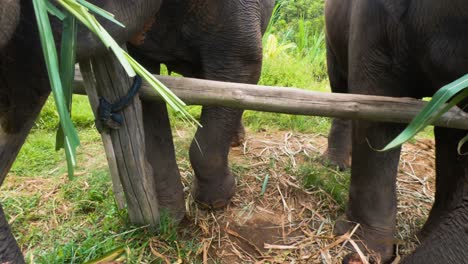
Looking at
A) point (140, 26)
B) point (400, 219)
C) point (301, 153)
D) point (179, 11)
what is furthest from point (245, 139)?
point (140, 26)

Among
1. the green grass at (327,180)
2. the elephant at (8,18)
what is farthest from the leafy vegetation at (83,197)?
the elephant at (8,18)

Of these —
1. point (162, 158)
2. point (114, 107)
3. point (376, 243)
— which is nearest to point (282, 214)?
point (376, 243)

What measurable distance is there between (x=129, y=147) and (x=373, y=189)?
1171 mm

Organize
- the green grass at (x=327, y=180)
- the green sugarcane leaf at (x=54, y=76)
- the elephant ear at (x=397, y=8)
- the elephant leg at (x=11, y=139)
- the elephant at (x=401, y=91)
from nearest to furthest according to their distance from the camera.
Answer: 1. the green sugarcane leaf at (x=54, y=76)
2. the elephant leg at (x=11, y=139)
3. the elephant at (x=401, y=91)
4. the elephant ear at (x=397, y=8)
5. the green grass at (x=327, y=180)

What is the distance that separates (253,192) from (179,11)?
1256 mm

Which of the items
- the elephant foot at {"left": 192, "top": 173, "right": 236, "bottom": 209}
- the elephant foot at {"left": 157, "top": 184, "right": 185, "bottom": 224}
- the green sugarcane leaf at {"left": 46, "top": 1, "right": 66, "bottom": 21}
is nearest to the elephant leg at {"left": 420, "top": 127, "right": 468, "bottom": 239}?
the elephant foot at {"left": 192, "top": 173, "right": 236, "bottom": 209}

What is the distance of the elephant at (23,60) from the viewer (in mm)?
1389

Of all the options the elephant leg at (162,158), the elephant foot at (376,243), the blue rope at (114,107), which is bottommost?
the elephant foot at (376,243)

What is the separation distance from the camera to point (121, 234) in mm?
2281

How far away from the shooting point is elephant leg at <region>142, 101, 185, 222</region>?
8.46 feet

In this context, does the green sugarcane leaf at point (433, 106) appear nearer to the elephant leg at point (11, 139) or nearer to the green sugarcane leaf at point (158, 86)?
the green sugarcane leaf at point (158, 86)

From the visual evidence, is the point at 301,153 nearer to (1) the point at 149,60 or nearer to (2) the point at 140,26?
(1) the point at 149,60

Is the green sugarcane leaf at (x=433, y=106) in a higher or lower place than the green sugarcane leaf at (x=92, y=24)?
lower

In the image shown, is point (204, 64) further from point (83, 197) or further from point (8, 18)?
point (8, 18)
